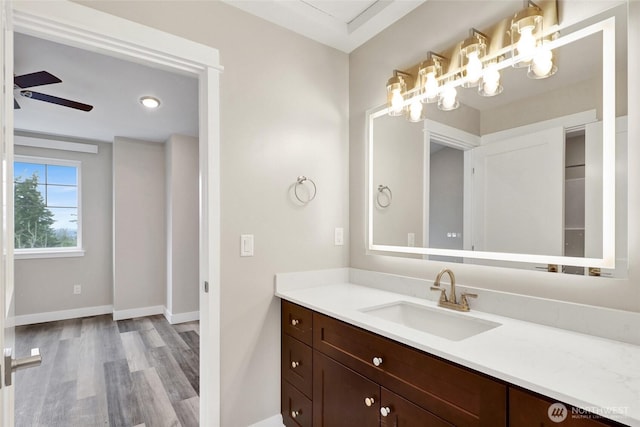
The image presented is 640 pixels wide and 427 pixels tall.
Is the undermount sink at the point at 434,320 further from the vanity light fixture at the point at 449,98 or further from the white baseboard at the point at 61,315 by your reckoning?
the white baseboard at the point at 61,315

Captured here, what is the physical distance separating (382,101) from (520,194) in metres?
1.01

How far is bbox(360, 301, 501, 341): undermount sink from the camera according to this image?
1.40m

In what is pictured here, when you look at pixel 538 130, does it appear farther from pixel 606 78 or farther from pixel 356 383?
pixel 356 383

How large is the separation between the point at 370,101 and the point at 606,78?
1.22 m

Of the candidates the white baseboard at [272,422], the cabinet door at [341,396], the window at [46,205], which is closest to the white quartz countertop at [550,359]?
the cabinet door at [341,396]

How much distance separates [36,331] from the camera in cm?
380

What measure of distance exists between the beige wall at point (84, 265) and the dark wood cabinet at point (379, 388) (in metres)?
3.85

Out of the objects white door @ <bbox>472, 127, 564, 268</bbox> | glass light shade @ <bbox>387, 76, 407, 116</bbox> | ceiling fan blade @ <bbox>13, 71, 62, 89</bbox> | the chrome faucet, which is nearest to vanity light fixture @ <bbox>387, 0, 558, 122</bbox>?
glass light shade @ <bbox>387, 76, 407, 116</bbox>

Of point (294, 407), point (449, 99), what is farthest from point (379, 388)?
point (449, 99)

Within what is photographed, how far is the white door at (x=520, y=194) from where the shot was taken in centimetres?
132

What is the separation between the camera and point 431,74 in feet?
5.67

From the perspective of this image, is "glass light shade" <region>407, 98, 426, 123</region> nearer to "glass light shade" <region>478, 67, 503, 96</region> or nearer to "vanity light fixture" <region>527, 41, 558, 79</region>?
"glass light shade" <region>478, 67, 503, 96</region>

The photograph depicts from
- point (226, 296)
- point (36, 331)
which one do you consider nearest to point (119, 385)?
point (226, 296)

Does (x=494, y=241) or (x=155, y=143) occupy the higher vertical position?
(x=155, y=143)
